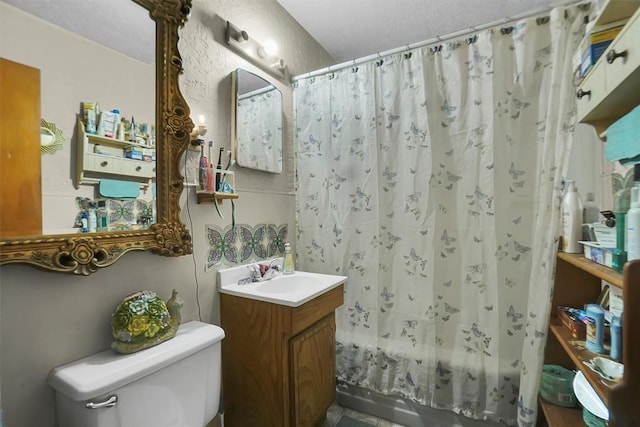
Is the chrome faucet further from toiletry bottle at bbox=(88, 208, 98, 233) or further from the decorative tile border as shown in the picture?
toiletry bottle at bbox=(88, 208, 98, 233)

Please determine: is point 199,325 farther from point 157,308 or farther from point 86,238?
point 86,238

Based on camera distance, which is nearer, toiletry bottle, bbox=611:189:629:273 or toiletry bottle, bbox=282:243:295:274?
toiletry bottle, bbox=611:189:629:273

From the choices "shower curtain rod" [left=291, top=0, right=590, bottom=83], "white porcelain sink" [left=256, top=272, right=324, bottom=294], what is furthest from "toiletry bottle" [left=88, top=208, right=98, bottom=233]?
"shower curtain rod" [left=291, top=0, right=590, bottom=83]

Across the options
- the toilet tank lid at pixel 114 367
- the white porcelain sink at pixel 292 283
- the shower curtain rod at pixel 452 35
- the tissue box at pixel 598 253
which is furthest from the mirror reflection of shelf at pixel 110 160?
the tissue box at pixel 598 253

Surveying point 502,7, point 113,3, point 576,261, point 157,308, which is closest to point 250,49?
point 113,3

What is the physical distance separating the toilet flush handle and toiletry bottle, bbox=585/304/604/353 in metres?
1.51

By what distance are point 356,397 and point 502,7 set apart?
8.50 feet

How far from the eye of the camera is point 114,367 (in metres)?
0.78

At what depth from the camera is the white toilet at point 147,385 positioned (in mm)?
716

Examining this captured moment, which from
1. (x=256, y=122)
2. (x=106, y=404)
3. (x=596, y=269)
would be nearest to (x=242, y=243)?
(x=256, y=122)

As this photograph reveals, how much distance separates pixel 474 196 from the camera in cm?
137

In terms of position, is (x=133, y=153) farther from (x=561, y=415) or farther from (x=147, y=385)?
(x=561, y=415)

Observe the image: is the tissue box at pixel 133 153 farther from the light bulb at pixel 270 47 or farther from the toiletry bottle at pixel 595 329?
the toiletry bottle at pixel 595 329

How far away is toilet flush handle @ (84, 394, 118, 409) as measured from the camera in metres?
0.70
